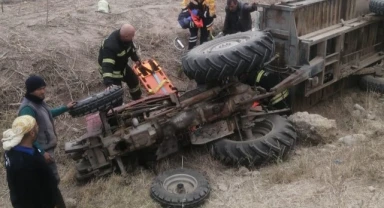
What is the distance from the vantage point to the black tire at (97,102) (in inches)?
A: 184

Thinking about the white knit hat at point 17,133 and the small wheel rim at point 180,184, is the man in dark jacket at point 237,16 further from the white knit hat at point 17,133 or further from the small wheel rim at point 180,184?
the white knit hat at point 17,133

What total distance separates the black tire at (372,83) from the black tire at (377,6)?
1.09 m

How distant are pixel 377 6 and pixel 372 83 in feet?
4.10

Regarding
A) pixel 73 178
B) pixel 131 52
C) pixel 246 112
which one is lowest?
pixel 73 178

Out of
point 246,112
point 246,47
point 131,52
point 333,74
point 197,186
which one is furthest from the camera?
point 333,74

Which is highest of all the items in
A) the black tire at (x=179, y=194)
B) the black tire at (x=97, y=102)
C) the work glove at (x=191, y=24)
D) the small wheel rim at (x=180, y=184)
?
the black tire at (x=97, y=102)

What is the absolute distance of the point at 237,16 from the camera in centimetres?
812

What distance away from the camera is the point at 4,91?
21.8 ft

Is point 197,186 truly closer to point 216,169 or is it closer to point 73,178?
point 216,169

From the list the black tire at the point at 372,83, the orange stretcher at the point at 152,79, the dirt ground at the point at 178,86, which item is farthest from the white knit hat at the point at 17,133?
the black tire at the point at 372,83

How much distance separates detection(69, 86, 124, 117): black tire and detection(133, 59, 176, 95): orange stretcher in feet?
6.07

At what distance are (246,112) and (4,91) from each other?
3.62 m

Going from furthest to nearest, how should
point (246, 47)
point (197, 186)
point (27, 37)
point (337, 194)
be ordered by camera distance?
point (27, 37) < point (246, 47) < point (197, 186) < point (337, 194)

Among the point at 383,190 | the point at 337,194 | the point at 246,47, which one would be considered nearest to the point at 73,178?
the point at 246,47
